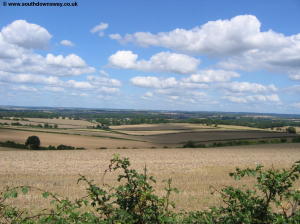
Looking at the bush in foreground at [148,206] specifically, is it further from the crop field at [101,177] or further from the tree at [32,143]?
the tree at [32,143]

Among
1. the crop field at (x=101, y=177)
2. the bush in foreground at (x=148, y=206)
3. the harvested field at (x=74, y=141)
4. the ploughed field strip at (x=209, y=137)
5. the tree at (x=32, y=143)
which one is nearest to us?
the bush in foreground at (x=148, y=206)

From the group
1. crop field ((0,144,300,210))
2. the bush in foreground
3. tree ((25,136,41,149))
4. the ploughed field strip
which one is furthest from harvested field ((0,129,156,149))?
the bush in foreground

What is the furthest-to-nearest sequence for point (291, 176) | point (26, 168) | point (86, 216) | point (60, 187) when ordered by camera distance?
point (26, 168) → point (60, 187) → point (291, 176) → point (86, 216)

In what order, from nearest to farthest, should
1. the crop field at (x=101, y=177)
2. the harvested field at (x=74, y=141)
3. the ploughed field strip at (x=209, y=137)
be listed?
the crop field at (x=101, y=177), the harvested field at (x=74, y=141), the ploughed field strip at (x=209, y=137)

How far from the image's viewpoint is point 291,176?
3.56 meters

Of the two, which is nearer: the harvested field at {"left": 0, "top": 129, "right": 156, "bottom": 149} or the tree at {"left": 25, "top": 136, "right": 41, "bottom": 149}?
the tree at {"left": 25, "top": 136, "right": 41, "bottom": 149}

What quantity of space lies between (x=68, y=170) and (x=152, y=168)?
7.53 m

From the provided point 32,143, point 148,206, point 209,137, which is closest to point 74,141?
point 32,143

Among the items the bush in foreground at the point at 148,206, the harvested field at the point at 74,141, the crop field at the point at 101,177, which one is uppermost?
the bush in foreground at the point at 148,206

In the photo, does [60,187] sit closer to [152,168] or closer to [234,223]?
[152,168]

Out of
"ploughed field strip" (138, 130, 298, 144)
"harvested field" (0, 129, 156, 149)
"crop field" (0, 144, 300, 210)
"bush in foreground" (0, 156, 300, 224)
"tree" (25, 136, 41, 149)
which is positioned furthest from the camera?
"ploughed field strip" (138, 130, 298, 144)

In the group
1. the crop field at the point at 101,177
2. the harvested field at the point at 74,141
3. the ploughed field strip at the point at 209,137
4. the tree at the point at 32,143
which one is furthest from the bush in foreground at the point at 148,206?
the ploughed field strip at the point at 209,137

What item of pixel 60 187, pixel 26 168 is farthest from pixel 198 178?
pixel 26 168

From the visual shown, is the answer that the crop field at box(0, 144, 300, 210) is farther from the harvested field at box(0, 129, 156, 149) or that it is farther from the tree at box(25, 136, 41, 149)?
the harvested field at box(0, 129, 156, 149)
